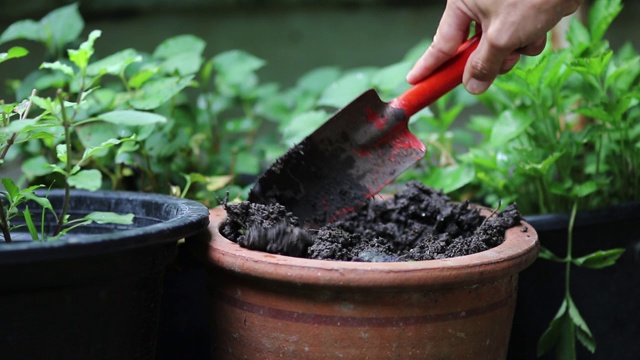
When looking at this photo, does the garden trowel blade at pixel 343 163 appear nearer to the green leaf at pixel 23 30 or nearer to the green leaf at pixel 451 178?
the green leaf at pixel 451 178

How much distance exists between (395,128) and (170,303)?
0.55m

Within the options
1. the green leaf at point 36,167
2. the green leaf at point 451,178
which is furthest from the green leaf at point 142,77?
the green leaf at point 451,178

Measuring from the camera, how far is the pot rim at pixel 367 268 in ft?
3.59

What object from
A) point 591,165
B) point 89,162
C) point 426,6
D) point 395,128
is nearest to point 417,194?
point 395,128

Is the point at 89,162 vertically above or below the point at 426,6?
below

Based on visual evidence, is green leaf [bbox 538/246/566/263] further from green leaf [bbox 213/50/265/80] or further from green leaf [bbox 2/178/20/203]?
green leaf [bbox 2/178/20/203]

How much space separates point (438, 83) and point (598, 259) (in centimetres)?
48

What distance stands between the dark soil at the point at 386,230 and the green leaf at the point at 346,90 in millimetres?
359

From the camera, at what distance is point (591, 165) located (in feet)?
5.85

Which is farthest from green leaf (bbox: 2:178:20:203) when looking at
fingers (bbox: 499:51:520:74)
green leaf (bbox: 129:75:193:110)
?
fingers (bbox: 499:51:520:74)

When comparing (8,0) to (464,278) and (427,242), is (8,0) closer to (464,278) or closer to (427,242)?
(427,242)

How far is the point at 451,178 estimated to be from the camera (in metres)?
1.71

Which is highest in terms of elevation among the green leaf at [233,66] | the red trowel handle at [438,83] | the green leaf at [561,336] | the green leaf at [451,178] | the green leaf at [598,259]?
the red trowel handle at [438,83]

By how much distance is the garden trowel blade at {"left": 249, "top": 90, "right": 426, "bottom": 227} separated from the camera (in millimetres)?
1430
